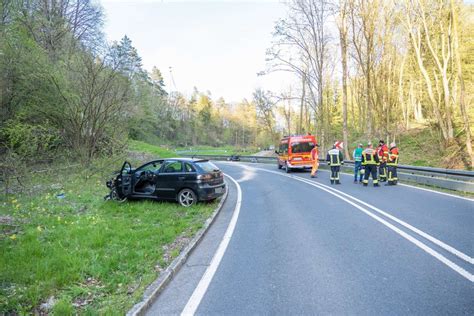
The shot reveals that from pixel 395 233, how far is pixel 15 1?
17.9 metres

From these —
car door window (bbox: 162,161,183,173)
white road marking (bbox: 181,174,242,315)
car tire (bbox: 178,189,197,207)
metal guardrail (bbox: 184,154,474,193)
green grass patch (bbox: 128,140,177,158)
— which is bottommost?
white road marking (bbox: 181,174,242,315)

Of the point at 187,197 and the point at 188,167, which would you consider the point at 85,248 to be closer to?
the point at 187,197

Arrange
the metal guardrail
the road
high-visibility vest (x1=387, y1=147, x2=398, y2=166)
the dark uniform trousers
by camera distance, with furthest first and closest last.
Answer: the dark uniform trousers
high-visibility vest (x1=387, y1=147, x2=398, y2=166)
the metal guardrail
the road

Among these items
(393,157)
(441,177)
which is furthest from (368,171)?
(441,177)

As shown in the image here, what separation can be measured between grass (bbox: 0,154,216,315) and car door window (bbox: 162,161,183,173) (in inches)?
42.6

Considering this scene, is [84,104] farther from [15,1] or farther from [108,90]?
[15,1]

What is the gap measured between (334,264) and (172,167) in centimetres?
621

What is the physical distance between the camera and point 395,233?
5840mm

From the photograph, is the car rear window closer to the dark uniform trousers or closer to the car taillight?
the car taillight

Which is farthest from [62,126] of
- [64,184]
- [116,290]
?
[116,290]

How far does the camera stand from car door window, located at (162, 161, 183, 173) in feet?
31.1

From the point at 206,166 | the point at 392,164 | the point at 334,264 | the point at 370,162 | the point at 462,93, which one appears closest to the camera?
the point at 334,264

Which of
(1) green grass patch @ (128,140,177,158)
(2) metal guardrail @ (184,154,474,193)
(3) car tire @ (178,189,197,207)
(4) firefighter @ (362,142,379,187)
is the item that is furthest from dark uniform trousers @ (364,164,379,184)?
(1) green grass patch @ (128,140,177,158)

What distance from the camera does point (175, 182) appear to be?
9.36m
